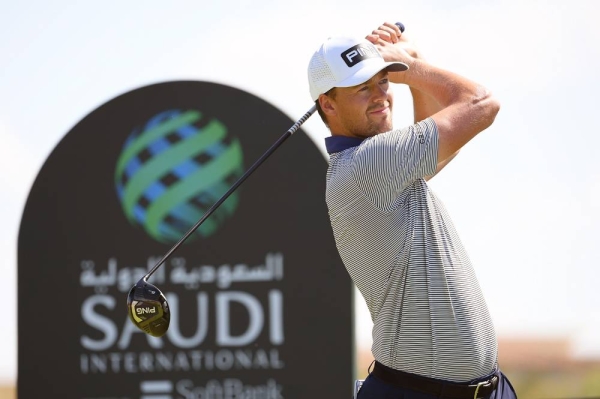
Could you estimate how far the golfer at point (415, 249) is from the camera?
2705 millimetres

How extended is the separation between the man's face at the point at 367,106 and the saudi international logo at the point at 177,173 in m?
2.05

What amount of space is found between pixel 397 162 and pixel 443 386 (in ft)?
1.99

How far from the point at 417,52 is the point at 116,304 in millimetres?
2354

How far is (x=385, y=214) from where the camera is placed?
9.05ft

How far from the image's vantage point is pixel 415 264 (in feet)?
8.91

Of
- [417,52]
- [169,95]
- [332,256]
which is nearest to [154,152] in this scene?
[169,95]

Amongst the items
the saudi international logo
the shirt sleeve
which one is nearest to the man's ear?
the shirt sleeve

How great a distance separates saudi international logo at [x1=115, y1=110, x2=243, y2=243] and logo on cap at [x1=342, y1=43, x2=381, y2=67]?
82.3 inches

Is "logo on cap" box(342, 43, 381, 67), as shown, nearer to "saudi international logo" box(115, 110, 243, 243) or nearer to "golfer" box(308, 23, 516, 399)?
"golfer" box(308, 23, 516, 399)

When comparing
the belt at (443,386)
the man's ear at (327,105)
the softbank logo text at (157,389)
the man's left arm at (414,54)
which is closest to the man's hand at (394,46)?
the man's left arm at (414,54)

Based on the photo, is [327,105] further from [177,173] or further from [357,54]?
[177,173]

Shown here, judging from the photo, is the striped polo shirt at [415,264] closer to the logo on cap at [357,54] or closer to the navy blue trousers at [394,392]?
the navy blue trousers at [394,392]

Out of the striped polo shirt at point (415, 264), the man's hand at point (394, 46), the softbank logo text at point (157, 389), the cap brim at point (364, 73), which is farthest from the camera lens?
the softbank logo text at point (157, 389)

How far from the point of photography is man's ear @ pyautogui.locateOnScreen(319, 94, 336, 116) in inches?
118
